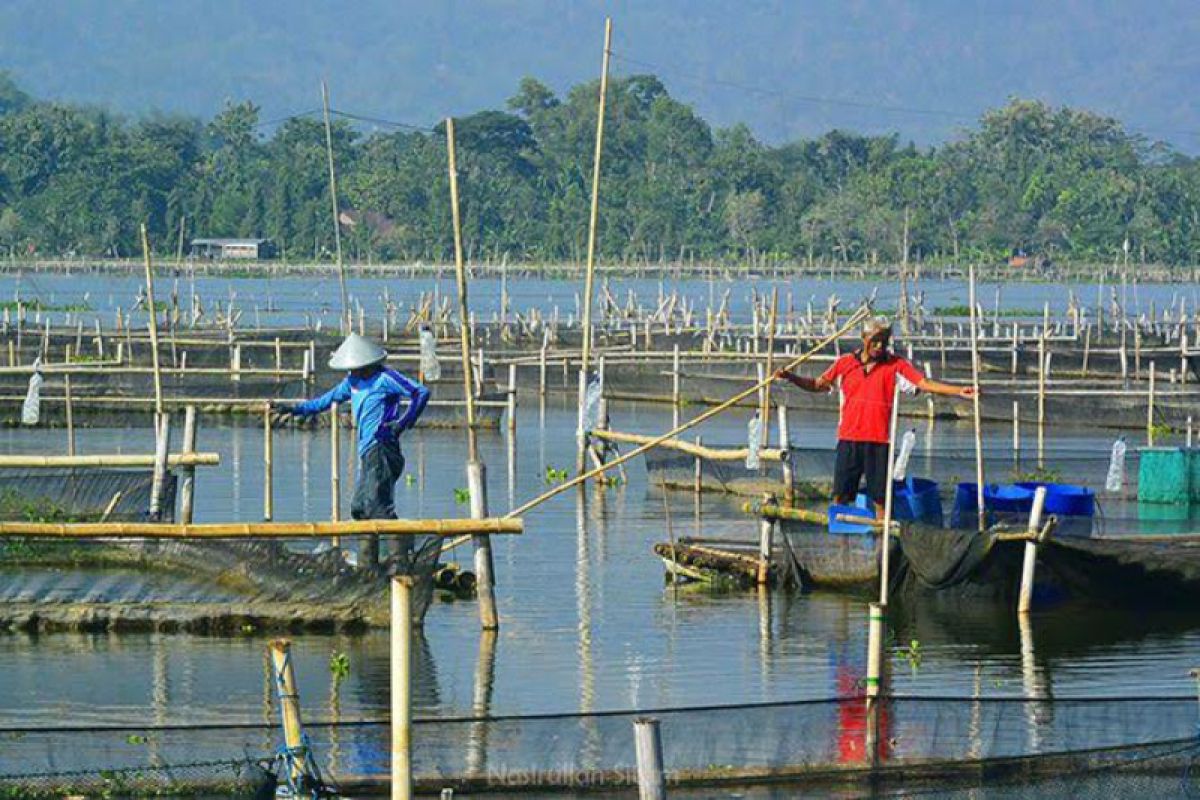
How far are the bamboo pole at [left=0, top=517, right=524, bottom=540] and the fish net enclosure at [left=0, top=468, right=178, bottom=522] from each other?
2837 mm

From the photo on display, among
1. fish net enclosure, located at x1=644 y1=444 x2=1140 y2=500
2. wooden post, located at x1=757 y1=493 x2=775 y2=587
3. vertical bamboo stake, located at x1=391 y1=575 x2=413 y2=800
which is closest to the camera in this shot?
vertical bamboo stake, located at x1=391 y1=575 x2=413 y2=800

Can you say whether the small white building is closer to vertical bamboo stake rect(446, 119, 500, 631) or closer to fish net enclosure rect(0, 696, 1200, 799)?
vertical bamboo stake rect(446, 119, 500, 631)

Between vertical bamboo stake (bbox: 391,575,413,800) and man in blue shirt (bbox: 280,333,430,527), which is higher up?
man in blue shirt (bbox: 280,333,430,527)

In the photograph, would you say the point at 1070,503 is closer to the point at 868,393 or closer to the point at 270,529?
the point at 868,393

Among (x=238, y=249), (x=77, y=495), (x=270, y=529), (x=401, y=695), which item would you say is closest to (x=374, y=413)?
(x=270, y=529)

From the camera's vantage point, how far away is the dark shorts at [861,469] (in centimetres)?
1241

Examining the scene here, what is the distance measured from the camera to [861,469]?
12594 millimetres

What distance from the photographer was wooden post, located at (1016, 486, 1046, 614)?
11.9m

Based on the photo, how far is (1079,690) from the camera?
34.8ft

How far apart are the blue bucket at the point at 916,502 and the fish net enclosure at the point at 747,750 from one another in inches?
179

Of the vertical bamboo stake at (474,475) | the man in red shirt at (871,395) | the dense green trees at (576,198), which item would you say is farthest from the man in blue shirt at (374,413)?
the dense green trees at (576,198)

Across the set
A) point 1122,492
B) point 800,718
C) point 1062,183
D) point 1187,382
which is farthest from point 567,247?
point 800,718

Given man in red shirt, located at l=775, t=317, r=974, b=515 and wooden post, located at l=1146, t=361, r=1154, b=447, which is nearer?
man in red shirt, located at l=775, t=317, r=974, b=515

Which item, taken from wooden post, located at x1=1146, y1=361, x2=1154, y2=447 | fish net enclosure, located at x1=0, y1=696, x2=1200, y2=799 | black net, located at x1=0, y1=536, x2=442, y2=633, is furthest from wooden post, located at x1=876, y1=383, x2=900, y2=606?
wooden post, located at x1=1146, y1=361, x2=1154, y2=447
